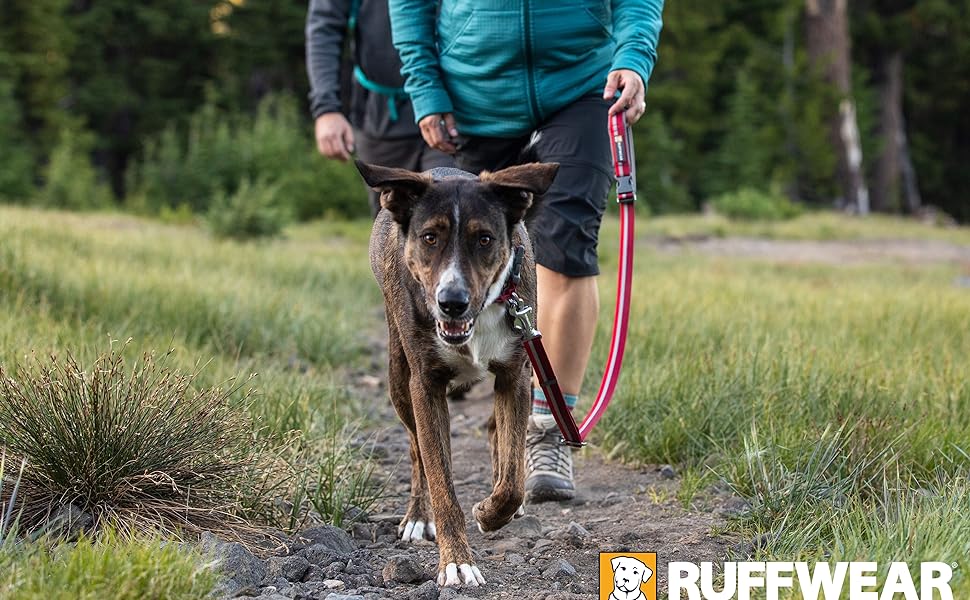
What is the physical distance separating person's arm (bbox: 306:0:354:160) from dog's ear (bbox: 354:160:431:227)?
82.6 inches

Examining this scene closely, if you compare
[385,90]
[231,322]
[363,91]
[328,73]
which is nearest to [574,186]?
[385,90]

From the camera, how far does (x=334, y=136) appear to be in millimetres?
5594

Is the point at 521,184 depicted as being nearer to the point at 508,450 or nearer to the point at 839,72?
the point at 508,450

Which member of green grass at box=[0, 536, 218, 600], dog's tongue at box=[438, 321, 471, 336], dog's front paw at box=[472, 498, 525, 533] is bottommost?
dog's front paw at box=[472, 498, 525, 533]

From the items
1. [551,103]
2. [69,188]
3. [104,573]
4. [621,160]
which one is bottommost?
[104,573]

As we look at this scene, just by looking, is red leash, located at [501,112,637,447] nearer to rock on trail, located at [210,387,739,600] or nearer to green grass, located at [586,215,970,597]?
rock on trail, located at [210,387,739,600]

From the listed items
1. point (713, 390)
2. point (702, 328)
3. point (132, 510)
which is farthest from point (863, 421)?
point (132, 510)

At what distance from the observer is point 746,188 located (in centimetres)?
2125

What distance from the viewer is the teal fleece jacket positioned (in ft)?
14.1

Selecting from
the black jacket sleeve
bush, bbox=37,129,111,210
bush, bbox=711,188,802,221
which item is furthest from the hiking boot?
bush, bbox=711,188,802,221

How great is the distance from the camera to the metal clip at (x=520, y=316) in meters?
3.51

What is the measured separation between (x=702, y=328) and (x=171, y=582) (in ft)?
14.3

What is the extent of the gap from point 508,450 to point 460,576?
1.73 feet

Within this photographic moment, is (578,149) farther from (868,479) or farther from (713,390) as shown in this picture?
(868,479)
